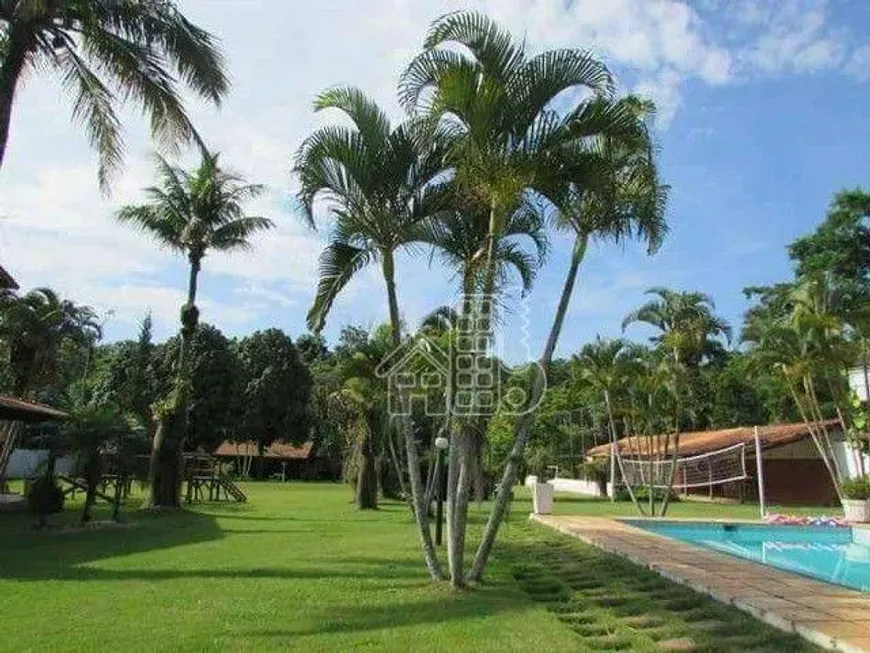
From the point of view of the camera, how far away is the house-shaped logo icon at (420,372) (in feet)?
40.2

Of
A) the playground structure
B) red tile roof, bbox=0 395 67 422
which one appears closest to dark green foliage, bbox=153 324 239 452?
the playground structure

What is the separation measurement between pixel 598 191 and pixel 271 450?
52.4 meters

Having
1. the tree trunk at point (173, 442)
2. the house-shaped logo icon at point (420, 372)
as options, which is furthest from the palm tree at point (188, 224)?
the house-shaped logo icon at point (420, 372)

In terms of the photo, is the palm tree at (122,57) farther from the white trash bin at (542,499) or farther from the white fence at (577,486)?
the white fence at (577,486)

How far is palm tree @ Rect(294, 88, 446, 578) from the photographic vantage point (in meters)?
8.90

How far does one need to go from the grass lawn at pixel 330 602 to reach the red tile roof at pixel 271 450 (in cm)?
4259

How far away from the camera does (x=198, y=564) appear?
10398 millimetres

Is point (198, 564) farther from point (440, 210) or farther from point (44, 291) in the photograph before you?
point (44, 291)

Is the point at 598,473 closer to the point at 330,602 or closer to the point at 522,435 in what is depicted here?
the point at 522,435

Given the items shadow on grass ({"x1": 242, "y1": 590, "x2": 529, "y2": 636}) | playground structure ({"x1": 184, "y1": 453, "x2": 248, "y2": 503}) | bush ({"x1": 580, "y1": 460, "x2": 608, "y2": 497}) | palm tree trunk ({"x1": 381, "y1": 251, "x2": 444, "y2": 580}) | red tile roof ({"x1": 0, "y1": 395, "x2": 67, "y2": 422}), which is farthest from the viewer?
bush ({"x1": 580, "y1": 460, "x2": 608, "y2": 497})

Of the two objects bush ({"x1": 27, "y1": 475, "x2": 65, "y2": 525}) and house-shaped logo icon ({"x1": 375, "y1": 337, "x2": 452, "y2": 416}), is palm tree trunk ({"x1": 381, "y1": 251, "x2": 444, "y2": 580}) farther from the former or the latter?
bush ({"x1": 27, "y1": 475, "x2": 65, "y2": 525})

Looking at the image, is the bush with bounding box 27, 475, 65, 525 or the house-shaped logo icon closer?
the house-shaped logo icon

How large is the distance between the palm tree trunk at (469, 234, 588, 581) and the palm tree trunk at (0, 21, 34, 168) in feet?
22.6

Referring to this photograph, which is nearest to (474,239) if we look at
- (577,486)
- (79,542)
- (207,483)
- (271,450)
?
(79,542)
